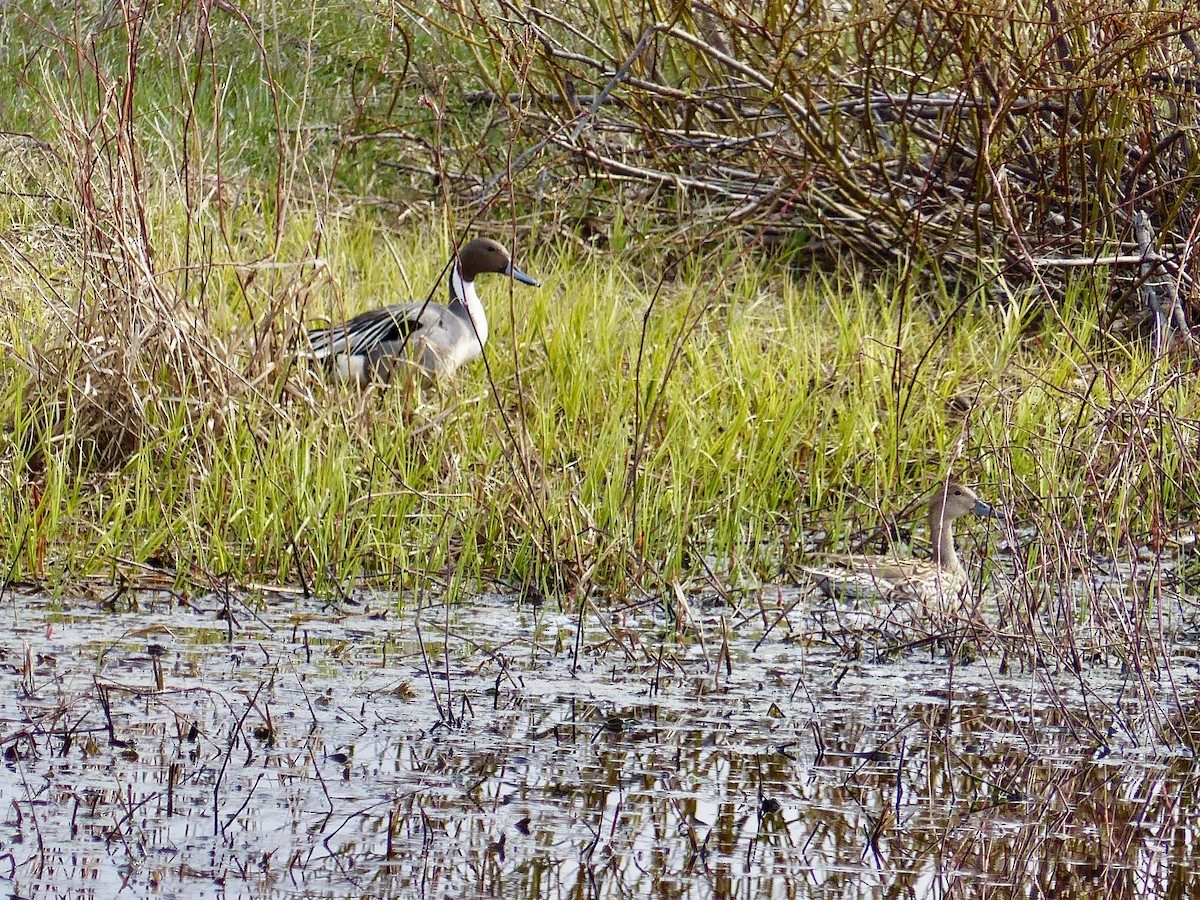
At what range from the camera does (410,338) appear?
22.4 ft

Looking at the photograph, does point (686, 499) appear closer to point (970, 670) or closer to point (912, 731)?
point (970, 670)

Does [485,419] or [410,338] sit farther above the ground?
[410,338]

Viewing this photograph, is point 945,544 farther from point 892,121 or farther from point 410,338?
point 892,121

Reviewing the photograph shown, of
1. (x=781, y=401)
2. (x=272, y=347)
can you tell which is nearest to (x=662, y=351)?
(x=781, y=401)

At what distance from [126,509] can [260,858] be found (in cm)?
285

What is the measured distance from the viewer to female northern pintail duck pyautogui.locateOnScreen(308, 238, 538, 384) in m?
6.42

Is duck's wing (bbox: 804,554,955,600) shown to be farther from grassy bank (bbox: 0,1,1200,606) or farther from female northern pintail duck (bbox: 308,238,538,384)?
female northern pintail duck (bbox: 308,238,538,384)

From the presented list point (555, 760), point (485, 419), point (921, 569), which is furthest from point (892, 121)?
point (555, 760)

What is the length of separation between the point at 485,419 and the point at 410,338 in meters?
1.01

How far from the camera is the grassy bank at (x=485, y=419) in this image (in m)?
5.01

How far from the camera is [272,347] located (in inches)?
229

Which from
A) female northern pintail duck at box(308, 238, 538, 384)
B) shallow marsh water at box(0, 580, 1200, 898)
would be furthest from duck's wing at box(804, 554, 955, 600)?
female northern pintail duck at box(308, 238, 538, 384)

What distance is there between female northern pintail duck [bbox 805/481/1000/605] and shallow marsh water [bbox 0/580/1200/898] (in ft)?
1.00

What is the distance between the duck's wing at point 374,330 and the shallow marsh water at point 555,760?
67.4 inches
